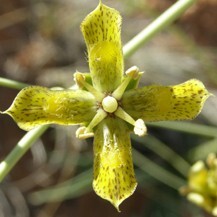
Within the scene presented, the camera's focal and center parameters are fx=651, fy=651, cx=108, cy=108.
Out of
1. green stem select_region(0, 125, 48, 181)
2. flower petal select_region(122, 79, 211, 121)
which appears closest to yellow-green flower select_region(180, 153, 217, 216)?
flower petal select_region(122, 79, 211, 121)

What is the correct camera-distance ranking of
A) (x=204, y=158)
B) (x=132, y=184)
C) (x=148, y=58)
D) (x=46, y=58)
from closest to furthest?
(x=132, y=184), (x=204, y=158), (x=148, y=58), (x=46, y=58)

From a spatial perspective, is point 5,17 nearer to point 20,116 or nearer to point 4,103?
point 4,103

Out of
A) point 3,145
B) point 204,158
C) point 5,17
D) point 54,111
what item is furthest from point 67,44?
point 54,111

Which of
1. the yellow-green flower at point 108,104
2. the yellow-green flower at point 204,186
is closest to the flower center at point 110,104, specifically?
the yellow-green flower at point 108,104

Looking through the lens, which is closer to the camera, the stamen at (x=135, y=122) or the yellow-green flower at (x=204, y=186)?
the stamen at (x=135, y=122)

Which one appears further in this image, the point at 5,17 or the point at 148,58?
the point at 5,17

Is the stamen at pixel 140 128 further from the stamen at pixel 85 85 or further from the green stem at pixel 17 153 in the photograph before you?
the green stem at pixel 17 153

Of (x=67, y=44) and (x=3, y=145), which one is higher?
(x=67, y=44)

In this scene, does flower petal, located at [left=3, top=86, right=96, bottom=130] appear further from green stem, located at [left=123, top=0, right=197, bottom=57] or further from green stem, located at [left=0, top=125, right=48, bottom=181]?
green stem, located at [left=123, top=0, right=197, bottom=57]
